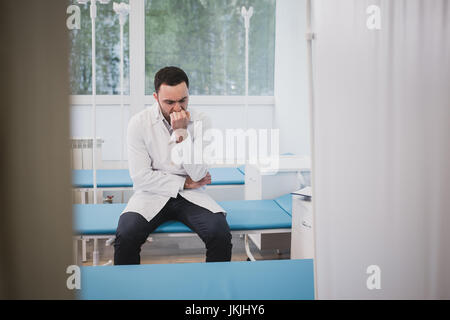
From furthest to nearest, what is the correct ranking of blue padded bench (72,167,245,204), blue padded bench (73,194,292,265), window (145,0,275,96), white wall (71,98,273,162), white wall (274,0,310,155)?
window (145,0,275,96) → white wall (71,98,273,162) → white wall (274,0,310,155) → blue padded bench (72,167,245,204) → blue padded bench (73,194,292,265)

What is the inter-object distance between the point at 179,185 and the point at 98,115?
2245 mm

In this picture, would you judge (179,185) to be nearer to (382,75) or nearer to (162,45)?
(382,75)

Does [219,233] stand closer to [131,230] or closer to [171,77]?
[131,230]

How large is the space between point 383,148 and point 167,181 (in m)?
1.22

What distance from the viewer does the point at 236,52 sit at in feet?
13.7

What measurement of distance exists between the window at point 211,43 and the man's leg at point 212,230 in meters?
2.44

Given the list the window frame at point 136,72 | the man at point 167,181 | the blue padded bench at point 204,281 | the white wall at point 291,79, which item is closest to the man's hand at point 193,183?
the man at point 167,181

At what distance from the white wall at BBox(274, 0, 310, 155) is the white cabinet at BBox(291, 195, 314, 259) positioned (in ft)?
4.85

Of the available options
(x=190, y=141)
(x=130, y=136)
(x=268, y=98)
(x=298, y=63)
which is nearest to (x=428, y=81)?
(x=190, y=141)

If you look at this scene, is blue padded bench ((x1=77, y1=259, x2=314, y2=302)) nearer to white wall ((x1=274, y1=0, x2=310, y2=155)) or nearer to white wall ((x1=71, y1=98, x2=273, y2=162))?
white wall ((x1=274, y1=0, x2=310, y2=155))

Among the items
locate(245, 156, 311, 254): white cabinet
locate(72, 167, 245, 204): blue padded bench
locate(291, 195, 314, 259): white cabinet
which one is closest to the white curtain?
locate(291, 195, 314, 259): white cabinet

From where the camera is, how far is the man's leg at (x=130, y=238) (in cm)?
177

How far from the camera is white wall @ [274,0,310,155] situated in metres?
3.55

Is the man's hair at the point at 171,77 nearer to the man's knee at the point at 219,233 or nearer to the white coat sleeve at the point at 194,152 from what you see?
the white coat sleeve at the point at 194,152
